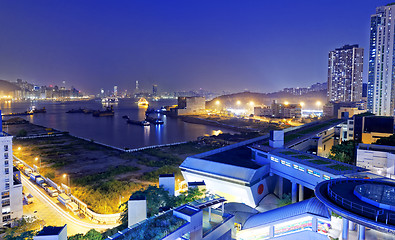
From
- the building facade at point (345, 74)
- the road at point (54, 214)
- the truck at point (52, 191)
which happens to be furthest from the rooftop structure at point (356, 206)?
the building facade at point (345, 74)

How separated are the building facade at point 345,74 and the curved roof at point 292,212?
28.0 meters

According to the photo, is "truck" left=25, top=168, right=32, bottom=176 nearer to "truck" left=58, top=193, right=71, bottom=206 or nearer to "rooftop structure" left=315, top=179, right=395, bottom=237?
"truck" left=58, top=193, right=71, bottom=206

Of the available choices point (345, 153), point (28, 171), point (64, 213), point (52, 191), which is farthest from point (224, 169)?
point (28, 171)

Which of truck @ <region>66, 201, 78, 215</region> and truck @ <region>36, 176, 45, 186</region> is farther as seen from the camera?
truck @ <region>36, 176, 45, 186</region>

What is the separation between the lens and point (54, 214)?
15.8 ft

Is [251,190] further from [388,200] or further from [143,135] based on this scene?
[143,135]

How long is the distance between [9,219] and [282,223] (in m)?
4.55

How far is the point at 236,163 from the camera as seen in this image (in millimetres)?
5188

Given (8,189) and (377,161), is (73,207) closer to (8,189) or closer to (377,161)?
(8,189)

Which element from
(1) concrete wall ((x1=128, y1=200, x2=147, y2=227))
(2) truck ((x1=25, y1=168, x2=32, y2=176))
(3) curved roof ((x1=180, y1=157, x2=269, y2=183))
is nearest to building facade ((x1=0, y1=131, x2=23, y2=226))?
(2) truck ((x1=25, y1=168, x2=32, y2=176))

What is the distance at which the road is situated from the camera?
14.6 ft

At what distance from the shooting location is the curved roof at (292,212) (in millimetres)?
3086

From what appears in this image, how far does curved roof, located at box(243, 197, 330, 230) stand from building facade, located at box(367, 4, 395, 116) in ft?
49.4

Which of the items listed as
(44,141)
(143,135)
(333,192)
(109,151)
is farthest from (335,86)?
(333,192)
